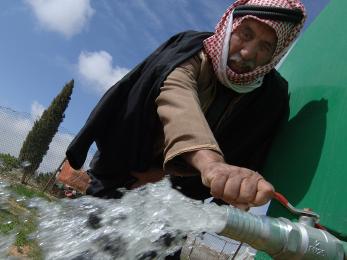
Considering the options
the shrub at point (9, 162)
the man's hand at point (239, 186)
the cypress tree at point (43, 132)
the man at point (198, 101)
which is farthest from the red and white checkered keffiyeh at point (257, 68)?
the cypress tree at point (43, 132)

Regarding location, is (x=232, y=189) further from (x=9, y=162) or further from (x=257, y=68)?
(x=9, y=162)

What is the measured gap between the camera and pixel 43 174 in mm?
20172

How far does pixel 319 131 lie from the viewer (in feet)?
4.45

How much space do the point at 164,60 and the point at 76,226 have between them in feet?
1.79

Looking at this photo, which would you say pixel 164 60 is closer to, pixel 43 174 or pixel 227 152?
pixel 227 152

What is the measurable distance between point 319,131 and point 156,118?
1.58 feet

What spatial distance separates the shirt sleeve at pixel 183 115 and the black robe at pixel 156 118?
68 millimetres

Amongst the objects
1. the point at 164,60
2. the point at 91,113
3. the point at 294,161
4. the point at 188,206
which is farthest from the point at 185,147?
the point at 91,113

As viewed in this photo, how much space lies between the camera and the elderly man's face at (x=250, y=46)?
147 cm

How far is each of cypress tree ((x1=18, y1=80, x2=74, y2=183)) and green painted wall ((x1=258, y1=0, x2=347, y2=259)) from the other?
62.0 feet

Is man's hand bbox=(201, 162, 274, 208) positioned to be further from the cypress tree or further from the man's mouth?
the cypress tree

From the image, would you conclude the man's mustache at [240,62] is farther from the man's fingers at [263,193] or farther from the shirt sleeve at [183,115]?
the man's fingers at [263,193]

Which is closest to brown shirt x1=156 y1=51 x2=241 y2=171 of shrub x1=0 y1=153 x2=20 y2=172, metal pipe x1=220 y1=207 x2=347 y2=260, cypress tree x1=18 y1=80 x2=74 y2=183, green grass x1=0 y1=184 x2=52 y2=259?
metal pipe x1=220 y1=207 x2=347 y2=260

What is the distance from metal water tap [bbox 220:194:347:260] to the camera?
2.77ft
